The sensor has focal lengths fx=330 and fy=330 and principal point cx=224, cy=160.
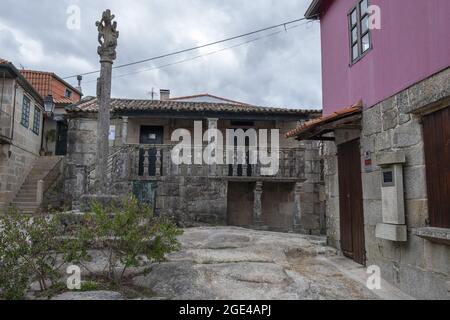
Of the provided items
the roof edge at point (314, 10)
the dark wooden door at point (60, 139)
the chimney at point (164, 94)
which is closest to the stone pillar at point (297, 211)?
the roof edge at point (314, 10)

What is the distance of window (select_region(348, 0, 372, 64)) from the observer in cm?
529

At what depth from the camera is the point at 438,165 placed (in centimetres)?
359

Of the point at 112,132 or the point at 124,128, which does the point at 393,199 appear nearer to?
the point at 124,128

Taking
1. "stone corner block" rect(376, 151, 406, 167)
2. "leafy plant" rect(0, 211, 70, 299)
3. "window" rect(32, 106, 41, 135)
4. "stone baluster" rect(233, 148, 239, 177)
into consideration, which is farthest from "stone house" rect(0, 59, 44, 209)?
"stone corner block" rect(376, 151, 406, 167)

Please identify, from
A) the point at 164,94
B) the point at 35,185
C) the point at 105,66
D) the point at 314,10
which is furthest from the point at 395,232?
the point at 164,94

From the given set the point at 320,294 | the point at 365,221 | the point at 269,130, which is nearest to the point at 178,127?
the point at 269,130

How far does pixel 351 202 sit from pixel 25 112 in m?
14.5

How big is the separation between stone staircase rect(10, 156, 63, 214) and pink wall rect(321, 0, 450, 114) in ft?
35.9

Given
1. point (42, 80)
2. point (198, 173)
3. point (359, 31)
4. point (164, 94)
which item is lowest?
point (198, 173)

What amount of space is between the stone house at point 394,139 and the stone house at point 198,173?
5.10m

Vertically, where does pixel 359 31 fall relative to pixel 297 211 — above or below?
A: above

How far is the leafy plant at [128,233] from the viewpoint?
13.5 feet
